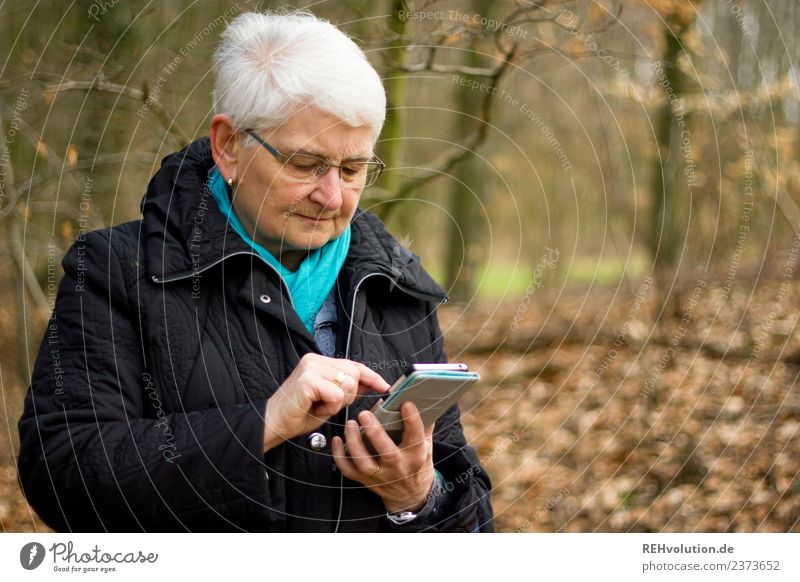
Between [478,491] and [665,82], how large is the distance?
14.5 ft

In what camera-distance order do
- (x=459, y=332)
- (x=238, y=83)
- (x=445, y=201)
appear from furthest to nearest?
1. (x=445, y=201)
2. (x=459, y=332)
3. (x=238, y=83)

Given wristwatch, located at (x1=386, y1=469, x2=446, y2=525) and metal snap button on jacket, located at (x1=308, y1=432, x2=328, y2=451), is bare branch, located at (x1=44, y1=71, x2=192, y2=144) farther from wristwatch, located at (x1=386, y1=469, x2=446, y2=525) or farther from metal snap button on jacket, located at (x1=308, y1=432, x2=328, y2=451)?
wristwatch, located at (x1=386, y1=469, x2=446, y2=525)

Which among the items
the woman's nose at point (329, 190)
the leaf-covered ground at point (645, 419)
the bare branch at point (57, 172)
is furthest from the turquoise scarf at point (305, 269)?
the leaf-covered ground at point (645, 419)

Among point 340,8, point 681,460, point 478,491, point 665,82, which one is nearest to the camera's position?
point 478,491

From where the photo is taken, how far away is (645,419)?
20.0 ft

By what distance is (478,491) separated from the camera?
94.3 inches

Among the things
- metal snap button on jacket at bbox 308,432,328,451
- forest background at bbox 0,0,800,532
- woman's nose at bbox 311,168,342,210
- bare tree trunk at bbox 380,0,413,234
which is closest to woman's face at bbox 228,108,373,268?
woman's nose at bbox 311,168,342,210

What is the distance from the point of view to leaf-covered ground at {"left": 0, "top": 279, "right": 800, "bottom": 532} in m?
5.21

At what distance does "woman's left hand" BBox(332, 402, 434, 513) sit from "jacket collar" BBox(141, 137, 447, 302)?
0.35 meters

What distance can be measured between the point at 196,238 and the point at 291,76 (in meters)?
0.41

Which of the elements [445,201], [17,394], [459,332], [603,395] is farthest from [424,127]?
[17,394]

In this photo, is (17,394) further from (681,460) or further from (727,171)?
(727,171)

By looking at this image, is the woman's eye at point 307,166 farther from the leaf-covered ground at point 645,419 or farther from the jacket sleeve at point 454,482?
the leaf-covered ground at point 645,419

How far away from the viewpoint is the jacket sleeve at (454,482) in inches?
90.7
